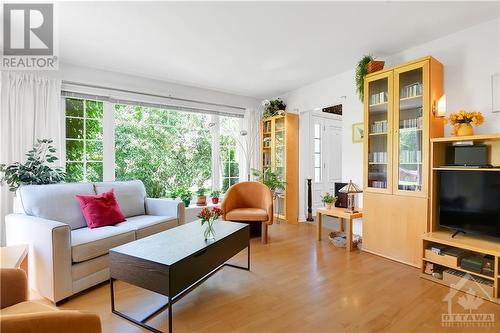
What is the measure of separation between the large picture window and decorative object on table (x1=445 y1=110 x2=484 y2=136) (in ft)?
14.6

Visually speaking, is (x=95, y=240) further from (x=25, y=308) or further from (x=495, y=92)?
(x=495, y=92)

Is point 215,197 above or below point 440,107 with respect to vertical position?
below

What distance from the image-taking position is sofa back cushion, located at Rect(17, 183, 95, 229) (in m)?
2.50

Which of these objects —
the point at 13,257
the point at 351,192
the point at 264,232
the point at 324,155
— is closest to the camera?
the point at 13,257

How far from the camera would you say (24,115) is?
315 centimetres

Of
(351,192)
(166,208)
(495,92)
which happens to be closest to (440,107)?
(495,92)

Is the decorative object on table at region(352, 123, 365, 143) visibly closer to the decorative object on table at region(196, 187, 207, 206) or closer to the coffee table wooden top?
the coffee table wooden top

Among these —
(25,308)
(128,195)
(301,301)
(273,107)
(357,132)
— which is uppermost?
(273,107)

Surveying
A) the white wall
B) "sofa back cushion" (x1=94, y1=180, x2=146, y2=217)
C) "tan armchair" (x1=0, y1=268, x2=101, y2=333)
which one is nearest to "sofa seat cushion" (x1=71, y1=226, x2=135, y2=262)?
"sofa back cushion" (x1=94, y1=180, x2=146, y2=217)

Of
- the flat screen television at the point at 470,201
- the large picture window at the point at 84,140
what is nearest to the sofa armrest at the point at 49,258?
the large picture window at the point at 84,140

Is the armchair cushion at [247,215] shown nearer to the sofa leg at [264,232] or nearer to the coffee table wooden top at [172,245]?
the sofa leg at [264,232]

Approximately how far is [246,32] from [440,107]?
220 cm

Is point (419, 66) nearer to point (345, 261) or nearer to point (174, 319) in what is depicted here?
point (345, 261)

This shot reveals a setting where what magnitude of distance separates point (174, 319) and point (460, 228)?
2727 mm
